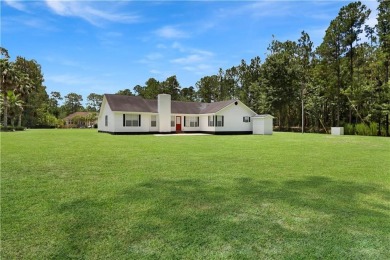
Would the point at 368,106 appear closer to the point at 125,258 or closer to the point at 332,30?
the point at 332,30

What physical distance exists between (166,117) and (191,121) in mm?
3462

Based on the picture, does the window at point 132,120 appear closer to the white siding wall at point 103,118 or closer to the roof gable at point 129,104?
the roof gable at point 129,104

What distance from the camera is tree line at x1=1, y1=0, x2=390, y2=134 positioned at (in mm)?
29359

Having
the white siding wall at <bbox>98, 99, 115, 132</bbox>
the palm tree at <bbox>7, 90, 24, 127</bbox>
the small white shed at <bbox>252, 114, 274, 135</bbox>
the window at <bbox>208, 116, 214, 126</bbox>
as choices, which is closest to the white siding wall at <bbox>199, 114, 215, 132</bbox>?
the window at <bbox>208, 116, 214, 126</bbox>

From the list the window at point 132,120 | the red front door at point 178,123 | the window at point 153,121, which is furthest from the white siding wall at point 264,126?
the window at point 132,120

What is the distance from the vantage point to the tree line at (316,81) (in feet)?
96.3

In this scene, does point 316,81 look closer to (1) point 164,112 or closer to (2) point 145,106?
(1) point 164,112

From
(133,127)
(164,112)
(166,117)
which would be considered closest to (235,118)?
(166,117)

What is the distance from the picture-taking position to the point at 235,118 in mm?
30219

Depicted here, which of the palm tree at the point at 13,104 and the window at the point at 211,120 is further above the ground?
the palm tree at the point at 13,104

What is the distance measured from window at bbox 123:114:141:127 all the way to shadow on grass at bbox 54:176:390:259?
2221cm

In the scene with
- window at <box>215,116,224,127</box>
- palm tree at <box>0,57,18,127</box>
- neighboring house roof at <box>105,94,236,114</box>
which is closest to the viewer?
neighboring house roof at <box>105,94,236,114</box>

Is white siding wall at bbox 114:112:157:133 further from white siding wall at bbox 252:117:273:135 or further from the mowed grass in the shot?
the mowed grass

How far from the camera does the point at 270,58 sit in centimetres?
3816
